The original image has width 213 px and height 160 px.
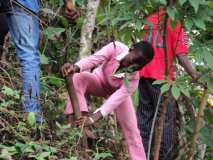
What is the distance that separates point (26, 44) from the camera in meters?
3.86

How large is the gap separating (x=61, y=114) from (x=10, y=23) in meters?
0.96

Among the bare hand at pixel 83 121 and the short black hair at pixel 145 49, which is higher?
the short black hair at pixel 145 49

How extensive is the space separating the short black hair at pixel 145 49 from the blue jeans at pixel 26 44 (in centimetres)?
91

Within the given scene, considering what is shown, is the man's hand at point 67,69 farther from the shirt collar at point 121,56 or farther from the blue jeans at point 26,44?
the shirt collar at point 121,56

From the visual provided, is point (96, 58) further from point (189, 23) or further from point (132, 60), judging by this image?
point (189, 23)

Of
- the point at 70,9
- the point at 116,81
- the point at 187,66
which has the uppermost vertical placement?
the point at 70,9

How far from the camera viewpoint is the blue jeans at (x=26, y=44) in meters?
3.79

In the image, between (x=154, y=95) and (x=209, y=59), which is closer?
(x=209, y=59)

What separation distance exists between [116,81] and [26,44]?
1.08m

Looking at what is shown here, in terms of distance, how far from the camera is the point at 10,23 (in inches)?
154

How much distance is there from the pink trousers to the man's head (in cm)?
37

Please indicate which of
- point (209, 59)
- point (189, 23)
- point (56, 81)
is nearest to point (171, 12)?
point (189, 23)

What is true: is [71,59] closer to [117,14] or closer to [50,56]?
[50,56]

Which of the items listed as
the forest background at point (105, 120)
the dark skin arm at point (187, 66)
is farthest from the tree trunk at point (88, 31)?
the dark skin arm at point (187, 66)
